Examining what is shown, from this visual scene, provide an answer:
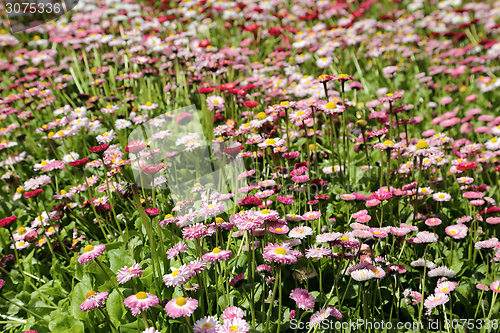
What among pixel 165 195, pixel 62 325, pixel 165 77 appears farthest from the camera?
pixel 165 77

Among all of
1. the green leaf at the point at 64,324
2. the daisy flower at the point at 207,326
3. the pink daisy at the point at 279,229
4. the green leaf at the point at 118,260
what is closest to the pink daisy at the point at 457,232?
the pink daisy at the point at 279,229

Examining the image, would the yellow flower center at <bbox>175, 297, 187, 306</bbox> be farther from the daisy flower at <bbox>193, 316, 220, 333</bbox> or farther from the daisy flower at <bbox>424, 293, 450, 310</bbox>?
the daisy flower at <bbox>424, 293, 450, 310</bbox>

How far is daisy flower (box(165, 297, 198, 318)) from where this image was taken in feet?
4.88

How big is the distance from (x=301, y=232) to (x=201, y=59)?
2.90 metres

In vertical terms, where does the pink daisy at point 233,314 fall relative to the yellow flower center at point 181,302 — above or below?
below

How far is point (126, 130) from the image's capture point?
4.00 meters

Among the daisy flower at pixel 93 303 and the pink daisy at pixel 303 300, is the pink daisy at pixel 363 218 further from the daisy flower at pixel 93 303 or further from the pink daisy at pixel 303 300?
the daisy flower at pixel 93 303

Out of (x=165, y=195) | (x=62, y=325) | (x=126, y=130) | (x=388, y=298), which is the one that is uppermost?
(x=126, y=130)

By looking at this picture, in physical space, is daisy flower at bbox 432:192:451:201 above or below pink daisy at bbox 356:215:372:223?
below

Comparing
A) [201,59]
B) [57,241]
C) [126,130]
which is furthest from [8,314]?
[201,59]

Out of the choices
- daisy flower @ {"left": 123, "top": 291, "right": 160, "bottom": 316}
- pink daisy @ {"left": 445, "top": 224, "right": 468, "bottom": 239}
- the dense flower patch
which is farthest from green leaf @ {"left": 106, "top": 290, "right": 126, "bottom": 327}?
pink daisy @ {"left": 445, "top": 224, "right": 468, "bottom": 239}

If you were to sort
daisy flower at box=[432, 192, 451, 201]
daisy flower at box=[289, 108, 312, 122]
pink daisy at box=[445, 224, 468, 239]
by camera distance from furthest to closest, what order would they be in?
1. daisy flower at box=[289, 108, 312, 122]
2. daisy flower at box=[432, 192, 451, 201]
3. pink daisy at box=[445, 224, 468, 239]

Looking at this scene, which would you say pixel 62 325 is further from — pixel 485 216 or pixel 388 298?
pixel 485 216

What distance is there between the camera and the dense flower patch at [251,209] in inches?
76.5
